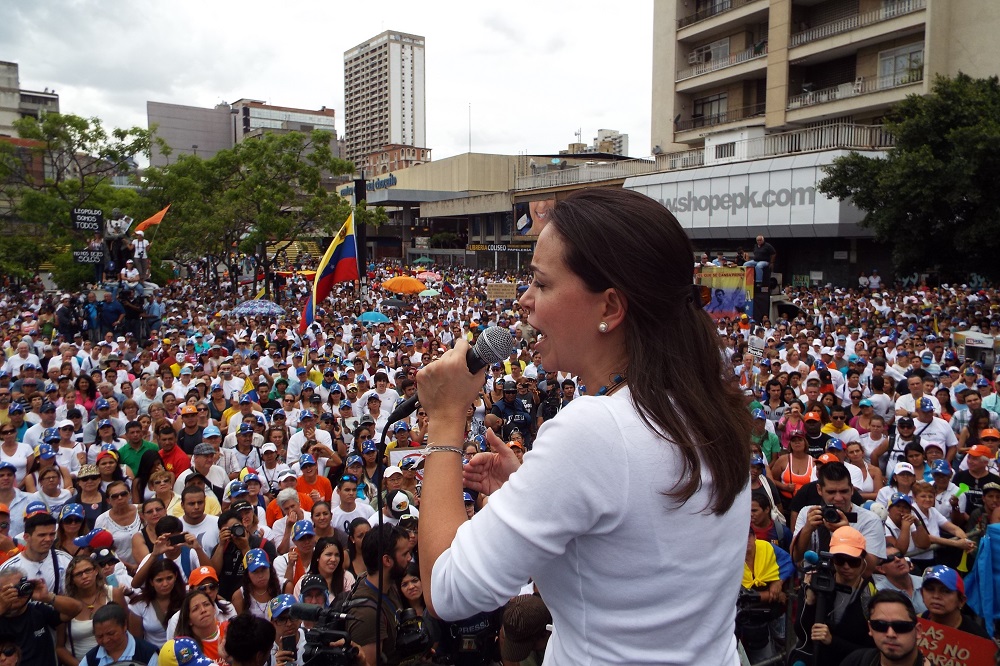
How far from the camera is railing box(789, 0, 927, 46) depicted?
26438 millimetres

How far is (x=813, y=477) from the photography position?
23.9ft

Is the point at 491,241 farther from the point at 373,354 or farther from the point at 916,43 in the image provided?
the point at 373,354

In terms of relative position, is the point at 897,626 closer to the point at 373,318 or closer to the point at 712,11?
the point at 373,318

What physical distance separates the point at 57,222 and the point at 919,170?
27173 mm

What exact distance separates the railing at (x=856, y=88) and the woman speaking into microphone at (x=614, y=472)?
29785 millimetres

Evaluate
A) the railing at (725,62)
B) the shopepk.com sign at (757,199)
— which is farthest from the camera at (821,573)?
the railing at (725,62)

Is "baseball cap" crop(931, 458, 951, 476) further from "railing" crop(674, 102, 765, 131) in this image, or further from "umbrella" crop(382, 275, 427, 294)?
"railing" crop(674, 102, 765, 131)

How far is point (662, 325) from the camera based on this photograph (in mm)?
1268

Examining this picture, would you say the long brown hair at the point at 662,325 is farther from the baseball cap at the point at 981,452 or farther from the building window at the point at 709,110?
the building window at the point at 709,110

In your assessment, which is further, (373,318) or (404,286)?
(404,286)

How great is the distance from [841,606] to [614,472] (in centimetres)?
442

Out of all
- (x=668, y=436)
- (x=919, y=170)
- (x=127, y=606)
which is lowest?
(x=127, y=606)

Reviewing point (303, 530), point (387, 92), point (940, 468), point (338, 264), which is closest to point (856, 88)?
point (338, 264)

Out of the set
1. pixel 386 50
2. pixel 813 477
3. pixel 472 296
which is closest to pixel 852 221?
pixel 472 296
